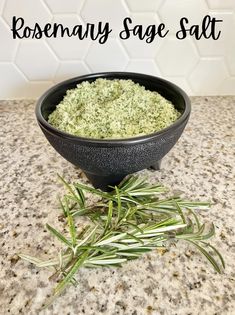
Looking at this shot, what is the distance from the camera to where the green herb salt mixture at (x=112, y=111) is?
1.58ft

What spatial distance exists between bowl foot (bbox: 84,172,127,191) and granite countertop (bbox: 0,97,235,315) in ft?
0.17

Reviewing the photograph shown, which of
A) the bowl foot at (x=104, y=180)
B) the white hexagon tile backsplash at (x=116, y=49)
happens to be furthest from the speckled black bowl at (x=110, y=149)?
the white hexagon tile backsplash at (x=116, y=49)

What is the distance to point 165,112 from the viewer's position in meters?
0.50

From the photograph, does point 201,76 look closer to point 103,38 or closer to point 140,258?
point 103,38

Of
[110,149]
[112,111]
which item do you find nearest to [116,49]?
[112,111]

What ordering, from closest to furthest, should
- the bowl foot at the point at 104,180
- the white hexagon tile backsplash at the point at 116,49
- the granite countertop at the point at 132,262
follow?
the granite countertop at the point at 132,262
the bowl foot at the point at 104,180
the white hexagon tile backsplash at the point at 116,49

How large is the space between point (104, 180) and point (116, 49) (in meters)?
0.35

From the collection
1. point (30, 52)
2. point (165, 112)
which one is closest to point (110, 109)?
point (165, 112)

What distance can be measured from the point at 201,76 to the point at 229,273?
19.2 inches

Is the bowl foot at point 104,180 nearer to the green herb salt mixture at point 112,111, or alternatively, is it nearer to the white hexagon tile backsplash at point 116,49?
the green herb salt mixture at point 112,111

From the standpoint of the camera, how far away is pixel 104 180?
0.49 metres

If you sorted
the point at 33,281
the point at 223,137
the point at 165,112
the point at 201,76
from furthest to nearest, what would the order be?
the point at 201,76
the point at 223,137
the point at 165,112
the point at 33,281

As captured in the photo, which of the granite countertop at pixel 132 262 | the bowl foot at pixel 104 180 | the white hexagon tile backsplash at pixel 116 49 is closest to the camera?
the granite countertop at pixel 132 262

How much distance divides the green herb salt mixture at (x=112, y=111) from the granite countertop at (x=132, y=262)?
0.32ft
